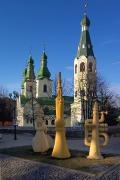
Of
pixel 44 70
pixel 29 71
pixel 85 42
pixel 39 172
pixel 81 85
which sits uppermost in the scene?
pixel 85 42

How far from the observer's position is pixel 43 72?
7906cm

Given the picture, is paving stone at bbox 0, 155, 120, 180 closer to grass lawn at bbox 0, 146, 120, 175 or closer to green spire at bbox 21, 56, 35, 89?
grass lawn at bbox 0, 146, 120, 175

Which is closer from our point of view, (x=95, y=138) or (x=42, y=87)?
(x=95, y=138)

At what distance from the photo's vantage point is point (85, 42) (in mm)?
68438

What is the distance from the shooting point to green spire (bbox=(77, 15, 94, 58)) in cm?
6888

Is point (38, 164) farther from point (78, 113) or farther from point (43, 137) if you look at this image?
point (78, 113)

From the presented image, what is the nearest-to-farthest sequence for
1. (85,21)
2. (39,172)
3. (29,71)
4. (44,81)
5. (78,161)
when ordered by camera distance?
(39,172) → (78,161) → (85,21) → (29,71) → (44,81)

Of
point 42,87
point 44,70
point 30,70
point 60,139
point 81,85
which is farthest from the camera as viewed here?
point 42,87

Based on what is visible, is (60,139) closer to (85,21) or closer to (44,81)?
(85,21)

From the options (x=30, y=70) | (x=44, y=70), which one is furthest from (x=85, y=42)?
(x=30, y=70)

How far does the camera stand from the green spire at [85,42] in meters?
68.9

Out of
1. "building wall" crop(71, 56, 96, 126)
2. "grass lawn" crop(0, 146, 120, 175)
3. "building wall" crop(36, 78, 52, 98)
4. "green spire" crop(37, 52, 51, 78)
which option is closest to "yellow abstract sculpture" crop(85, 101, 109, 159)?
"grass lawn" crop(0, 146, 120, 175)

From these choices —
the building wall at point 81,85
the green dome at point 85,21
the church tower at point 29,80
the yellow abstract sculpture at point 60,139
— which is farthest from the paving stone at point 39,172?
the church tower at point 29,80

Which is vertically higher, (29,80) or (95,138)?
(29,80)
